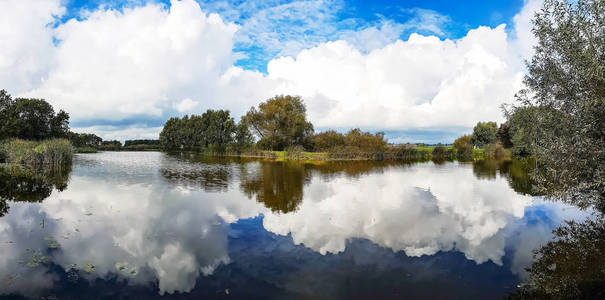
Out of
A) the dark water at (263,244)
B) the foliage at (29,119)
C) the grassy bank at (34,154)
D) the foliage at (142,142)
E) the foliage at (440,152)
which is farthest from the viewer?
the foliage at (142,142)

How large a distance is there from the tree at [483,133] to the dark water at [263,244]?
8979cm

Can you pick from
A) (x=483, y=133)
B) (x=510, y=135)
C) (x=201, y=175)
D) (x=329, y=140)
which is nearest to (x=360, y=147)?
(x=329, y=140)

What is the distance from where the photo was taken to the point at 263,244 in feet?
28.9

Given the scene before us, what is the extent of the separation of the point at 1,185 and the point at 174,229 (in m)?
14.2

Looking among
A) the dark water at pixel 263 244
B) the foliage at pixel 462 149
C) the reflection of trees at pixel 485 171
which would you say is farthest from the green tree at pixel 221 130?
the dark water at pixel 263 244

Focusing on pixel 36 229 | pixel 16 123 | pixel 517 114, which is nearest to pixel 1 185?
pixel 36 229

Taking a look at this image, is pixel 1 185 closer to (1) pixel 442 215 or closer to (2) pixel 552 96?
(1) pixel 442 215

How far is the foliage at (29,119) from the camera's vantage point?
51438 mm

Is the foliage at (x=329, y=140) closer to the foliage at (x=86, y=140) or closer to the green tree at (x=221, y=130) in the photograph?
the green tree at (x=221, y=130)

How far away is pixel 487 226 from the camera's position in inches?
442

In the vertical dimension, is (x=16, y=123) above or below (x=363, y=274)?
above

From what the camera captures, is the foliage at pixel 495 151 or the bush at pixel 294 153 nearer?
the bush at pixel 294 153

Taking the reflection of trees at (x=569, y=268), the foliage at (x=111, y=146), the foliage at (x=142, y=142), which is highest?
the foliage at (x=142, y=142)

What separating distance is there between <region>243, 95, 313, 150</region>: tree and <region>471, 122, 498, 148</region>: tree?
61917 mm
